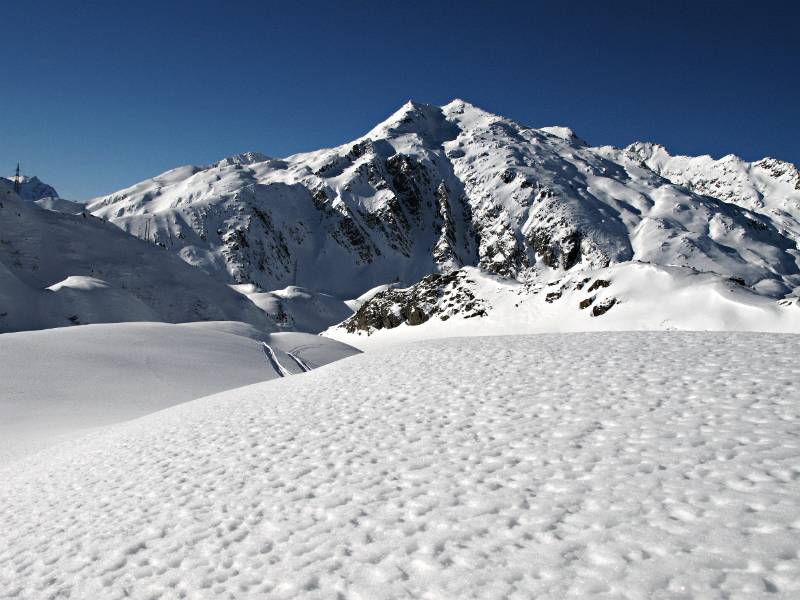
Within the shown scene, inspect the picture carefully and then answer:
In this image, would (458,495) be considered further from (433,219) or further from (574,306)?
(433,219)

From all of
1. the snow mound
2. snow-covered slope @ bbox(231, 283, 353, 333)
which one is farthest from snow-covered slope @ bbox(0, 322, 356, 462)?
snow-covered slope @ bbox(231, 283, 353, 333)

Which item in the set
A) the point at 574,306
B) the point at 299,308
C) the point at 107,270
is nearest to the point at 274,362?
the point at 574,306

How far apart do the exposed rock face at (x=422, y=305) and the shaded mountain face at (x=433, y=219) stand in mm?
58097

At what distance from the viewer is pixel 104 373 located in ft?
61.5

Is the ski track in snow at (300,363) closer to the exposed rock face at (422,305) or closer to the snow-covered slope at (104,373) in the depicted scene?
the snow-covered slope at (104,373)

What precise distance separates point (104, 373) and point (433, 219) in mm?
148501

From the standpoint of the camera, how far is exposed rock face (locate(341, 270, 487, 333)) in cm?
5684

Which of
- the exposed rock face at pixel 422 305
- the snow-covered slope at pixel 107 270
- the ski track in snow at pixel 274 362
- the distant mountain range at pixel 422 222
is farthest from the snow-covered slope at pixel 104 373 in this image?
the distant mountain range at pixel 422 222

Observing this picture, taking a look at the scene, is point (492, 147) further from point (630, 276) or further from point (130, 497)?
point (130, 497)

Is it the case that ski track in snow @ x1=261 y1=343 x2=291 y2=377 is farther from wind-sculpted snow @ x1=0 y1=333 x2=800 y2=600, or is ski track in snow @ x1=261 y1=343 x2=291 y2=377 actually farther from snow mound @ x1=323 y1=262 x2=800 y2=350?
snow mound @ x1=323 y1=262 x2=800 y2=350

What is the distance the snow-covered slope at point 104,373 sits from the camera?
14.4 meters

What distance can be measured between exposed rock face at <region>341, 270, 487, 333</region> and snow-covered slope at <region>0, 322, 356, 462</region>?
3193cm

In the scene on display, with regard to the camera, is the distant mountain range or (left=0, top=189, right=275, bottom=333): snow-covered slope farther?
the distant mountain range

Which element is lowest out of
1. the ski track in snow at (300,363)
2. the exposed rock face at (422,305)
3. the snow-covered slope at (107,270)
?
the ski track in snow at (300,363)
